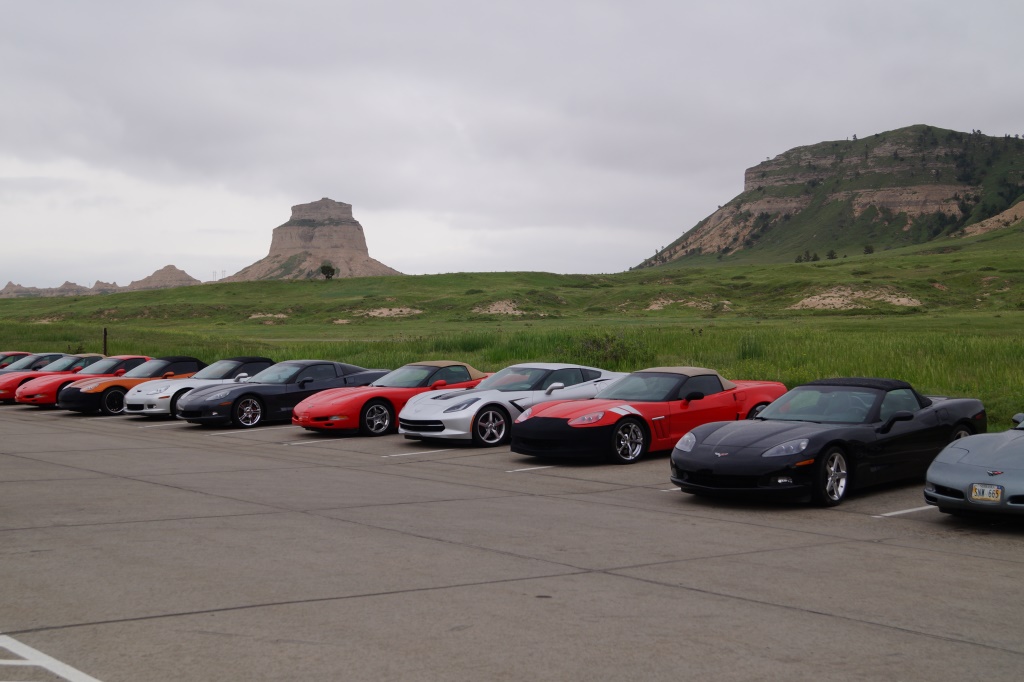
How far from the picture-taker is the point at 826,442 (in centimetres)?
1012

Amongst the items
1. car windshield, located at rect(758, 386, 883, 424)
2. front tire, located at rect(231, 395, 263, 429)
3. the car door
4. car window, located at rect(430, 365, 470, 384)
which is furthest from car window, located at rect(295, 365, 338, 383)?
car windshield, located at rect(758, 386, 883, 424)

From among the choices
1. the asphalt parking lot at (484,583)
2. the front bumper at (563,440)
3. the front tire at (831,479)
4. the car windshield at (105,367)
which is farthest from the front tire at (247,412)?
the front tire at (831,479)

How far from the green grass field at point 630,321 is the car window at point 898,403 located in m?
4.89

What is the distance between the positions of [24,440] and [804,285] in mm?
78906

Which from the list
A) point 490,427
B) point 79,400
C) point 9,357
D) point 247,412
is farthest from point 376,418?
point 9,357

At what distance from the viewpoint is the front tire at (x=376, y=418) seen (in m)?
17.2

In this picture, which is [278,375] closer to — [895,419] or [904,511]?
[895,419]

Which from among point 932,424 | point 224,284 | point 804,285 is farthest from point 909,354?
point 224,284

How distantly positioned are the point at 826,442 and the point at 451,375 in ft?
30.2

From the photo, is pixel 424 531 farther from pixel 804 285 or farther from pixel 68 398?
pixel 804 285

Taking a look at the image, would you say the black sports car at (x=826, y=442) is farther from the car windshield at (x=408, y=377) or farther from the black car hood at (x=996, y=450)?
the car windshield at (x=408, y=377)

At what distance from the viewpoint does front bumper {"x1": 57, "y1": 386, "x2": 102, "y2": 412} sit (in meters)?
21.9

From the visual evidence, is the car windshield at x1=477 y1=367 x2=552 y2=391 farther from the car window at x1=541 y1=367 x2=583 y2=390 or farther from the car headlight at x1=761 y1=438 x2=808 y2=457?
the car headlight at x1=761 y1=438 x2=808 y2=457

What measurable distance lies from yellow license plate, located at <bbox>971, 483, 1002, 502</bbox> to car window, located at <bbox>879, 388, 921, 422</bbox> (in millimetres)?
2258
